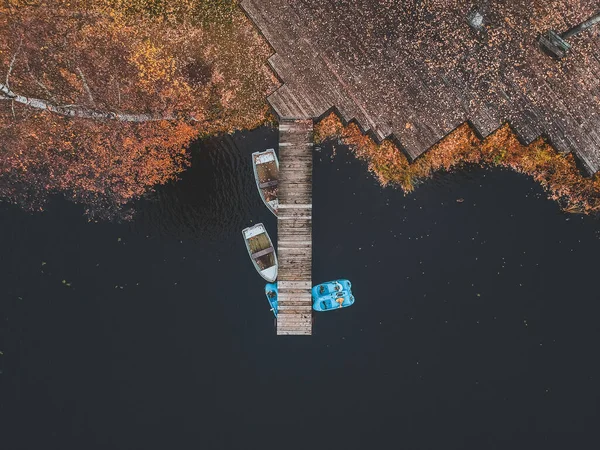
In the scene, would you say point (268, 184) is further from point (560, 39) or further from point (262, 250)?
point (560, 39)

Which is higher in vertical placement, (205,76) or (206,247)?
(205,76)

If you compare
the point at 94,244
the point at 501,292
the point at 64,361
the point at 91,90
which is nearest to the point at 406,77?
the point at 501,292

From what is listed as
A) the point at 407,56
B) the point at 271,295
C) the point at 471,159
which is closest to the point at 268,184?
the point at 271,295

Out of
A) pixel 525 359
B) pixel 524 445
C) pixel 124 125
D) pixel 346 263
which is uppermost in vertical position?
pixel 124 125

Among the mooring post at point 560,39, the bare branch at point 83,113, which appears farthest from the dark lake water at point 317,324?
the mooring post at point 560,39

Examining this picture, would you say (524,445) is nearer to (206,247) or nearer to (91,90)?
(206,247)

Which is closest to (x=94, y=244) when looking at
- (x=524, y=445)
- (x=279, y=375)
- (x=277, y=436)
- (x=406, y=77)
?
(x=279, y=375)
